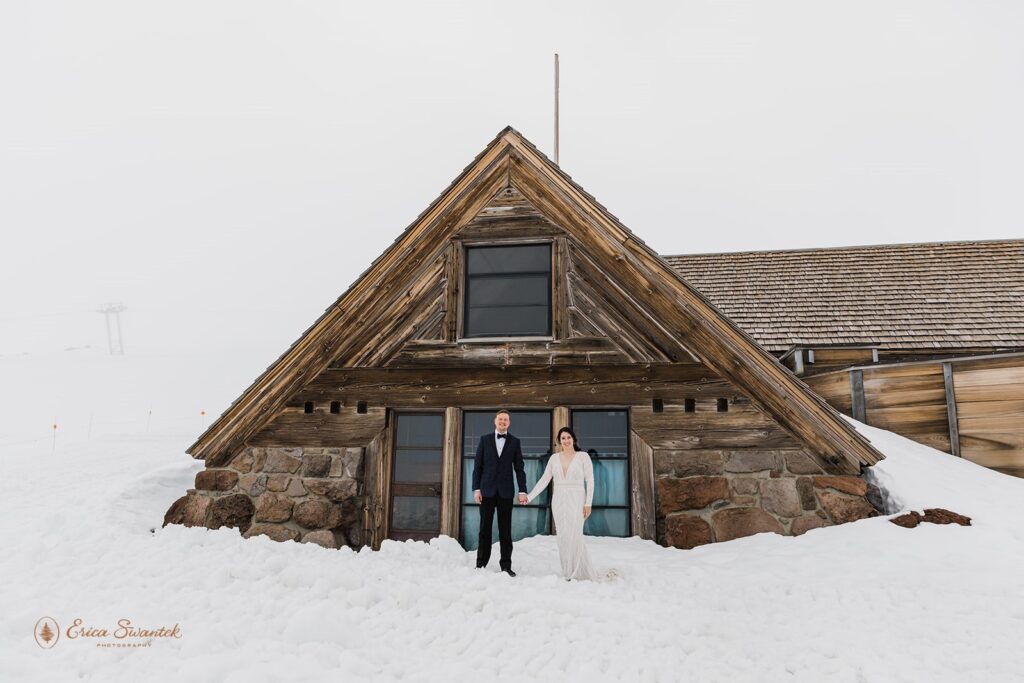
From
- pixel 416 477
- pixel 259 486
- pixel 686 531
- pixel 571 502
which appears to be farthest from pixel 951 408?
pixel 259 486

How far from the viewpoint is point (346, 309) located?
7043mm

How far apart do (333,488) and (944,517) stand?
6.55 metres

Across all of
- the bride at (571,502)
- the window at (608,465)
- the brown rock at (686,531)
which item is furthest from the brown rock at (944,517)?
the bride at (571,502)

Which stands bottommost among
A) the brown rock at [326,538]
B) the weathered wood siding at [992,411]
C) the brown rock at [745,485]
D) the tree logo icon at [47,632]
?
the tree logo icon at [47,632]

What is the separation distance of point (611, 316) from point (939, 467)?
14.2ft

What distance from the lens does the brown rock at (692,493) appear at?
20.8ft

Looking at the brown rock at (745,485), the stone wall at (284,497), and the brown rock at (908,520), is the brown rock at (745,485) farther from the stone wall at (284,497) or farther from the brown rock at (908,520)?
the stone wall at (284,497)

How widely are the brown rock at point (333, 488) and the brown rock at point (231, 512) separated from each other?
0.74 metres

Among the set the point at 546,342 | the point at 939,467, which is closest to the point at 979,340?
the point at 939,467

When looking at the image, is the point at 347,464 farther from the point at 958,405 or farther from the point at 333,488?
the point at 958,405

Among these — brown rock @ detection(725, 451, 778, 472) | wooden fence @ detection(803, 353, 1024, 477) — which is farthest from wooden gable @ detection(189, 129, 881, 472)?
wooden fence @ detection(803, 353, 1024, 477)

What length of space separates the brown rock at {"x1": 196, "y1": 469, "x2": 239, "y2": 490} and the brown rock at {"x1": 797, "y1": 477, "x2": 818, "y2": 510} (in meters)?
6.59

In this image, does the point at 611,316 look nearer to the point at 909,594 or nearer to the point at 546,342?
the point at 546,342

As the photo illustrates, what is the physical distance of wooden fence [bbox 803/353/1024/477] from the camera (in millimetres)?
7246
